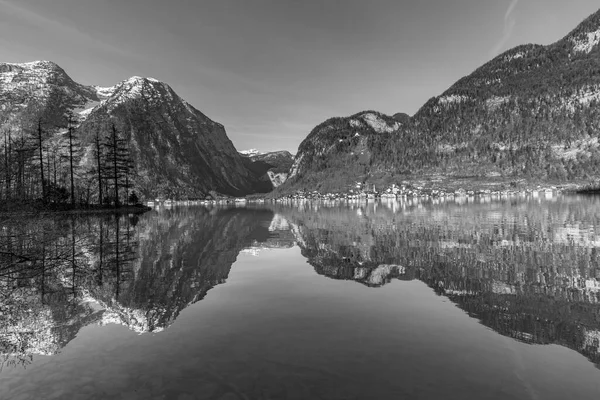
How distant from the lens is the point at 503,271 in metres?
21.8

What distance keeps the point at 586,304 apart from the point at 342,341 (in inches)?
472

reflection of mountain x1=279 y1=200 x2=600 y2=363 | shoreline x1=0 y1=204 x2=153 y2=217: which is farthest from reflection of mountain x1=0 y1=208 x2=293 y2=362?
reflection of mountain x1=279 y1=200 x2=600 y2=363

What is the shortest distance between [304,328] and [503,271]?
15983 millimetres

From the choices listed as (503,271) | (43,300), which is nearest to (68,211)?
(43,300)

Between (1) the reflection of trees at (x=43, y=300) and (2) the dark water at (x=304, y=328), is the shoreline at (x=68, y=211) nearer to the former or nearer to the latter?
(1) the reflection of trees at (x=43, y=300)

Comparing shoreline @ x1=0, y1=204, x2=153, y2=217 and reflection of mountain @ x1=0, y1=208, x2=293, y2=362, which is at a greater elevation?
shoreline @ x1=0, y1=204, x2=153, y2=217

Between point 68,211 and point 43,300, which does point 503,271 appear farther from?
point 68,211

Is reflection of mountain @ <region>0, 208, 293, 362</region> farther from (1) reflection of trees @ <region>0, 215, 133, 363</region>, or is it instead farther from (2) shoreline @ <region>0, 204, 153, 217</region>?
(2) shoreline @ <region>0, 204, 153, 217</region>

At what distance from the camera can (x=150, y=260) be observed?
26.6m

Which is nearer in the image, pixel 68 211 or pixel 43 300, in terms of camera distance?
pixel 43 300

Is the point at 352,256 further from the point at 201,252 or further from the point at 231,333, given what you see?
the point at 231,333

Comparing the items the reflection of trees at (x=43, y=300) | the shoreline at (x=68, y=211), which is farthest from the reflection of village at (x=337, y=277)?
the shoreline at (x=68, y=211)

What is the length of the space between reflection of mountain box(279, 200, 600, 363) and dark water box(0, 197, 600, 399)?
12 centimetres

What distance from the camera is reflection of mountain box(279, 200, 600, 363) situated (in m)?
13.2
